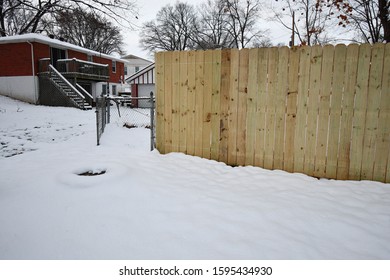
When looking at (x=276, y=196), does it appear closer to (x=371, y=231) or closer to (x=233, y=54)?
(x=371, y=231)

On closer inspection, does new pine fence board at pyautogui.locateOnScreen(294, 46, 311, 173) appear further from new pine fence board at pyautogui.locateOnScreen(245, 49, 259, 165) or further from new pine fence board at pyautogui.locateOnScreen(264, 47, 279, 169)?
new pine fence board at pyautogui.locateOnScreen(245, 49, 259, 165)

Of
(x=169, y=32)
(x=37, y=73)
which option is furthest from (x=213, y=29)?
(x=37, y=73)

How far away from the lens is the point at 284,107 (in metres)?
4.41

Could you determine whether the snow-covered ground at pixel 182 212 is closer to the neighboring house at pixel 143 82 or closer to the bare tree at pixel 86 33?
the bare tree at pixel 86 33

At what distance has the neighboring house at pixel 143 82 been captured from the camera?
2416cm

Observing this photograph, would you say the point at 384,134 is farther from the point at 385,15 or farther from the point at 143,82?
the point at 143,82

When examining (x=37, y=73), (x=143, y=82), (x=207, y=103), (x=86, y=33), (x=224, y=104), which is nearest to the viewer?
(x=224, y=104)

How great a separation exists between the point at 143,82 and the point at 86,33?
65.1ft

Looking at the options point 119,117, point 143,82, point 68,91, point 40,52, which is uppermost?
point 40,52

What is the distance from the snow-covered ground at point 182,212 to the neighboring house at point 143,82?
20.3m

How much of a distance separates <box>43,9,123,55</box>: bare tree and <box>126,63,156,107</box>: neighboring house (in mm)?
4092

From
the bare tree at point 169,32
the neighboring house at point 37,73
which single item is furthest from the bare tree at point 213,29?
the neighboring house at point 37,73

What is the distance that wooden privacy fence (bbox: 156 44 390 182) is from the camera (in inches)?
157
